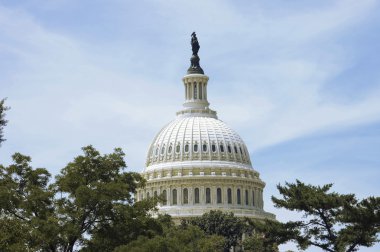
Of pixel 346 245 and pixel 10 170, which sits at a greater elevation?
pixel 10 170

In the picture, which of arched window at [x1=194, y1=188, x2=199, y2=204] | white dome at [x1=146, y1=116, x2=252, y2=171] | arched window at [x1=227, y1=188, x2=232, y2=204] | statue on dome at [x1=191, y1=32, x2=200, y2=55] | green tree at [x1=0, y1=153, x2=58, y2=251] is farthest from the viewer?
statue on dome at [x1=191, y1=32, x2=200, y2=55]

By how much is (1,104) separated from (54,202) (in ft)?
52.7

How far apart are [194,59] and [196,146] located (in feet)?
75.8

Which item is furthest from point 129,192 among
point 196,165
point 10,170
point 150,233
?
point 196,165

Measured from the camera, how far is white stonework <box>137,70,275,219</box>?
176375 mm

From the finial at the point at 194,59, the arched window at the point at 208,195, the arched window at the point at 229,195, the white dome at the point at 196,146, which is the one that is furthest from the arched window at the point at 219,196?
the finial at the point at 194,59

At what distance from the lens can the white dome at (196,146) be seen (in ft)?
593

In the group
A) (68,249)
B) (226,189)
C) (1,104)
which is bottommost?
(68,249)

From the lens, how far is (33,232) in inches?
2464

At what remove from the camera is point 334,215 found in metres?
72.9

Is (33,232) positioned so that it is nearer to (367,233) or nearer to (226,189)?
(367,233)

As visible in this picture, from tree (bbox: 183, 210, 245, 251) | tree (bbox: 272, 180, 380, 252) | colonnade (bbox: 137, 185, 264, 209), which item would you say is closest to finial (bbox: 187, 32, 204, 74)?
colonnade (bbox: 137, 185, 264, 209)

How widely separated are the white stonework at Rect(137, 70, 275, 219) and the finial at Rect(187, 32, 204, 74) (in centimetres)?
720

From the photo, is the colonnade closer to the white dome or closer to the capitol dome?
the capitol dome
